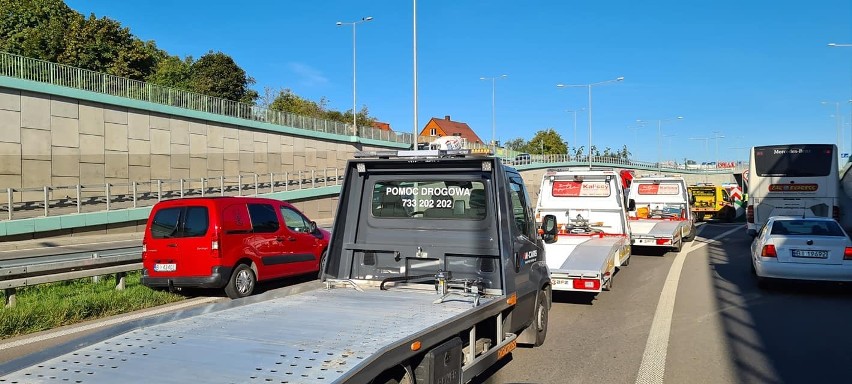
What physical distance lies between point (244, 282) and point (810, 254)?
9835 millimetres

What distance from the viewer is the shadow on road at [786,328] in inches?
250

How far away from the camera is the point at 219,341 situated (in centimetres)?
376

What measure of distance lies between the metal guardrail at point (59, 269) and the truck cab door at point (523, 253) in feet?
23.7

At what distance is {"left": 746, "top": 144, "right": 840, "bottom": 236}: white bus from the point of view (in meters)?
19.2

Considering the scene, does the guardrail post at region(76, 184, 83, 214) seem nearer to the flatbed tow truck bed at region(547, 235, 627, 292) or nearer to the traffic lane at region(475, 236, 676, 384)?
the flatbed tow truck bed at region(547, 235, 627, 292)

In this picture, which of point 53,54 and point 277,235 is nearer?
point 277,235

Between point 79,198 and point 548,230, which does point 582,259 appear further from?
point 79,198

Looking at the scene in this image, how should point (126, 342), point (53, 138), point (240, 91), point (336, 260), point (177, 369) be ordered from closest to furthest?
point (177, 369), point (126, 342), point (336, 260), point (53, 138), point (240, 91)

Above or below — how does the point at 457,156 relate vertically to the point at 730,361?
above

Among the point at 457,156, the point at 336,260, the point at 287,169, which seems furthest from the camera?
the point at 287,169

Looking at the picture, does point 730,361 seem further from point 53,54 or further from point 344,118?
point 344,118

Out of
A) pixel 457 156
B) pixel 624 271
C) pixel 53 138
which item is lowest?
pixel 624 271

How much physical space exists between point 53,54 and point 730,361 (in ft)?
152

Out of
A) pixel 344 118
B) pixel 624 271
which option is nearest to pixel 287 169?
pixel 624 271
